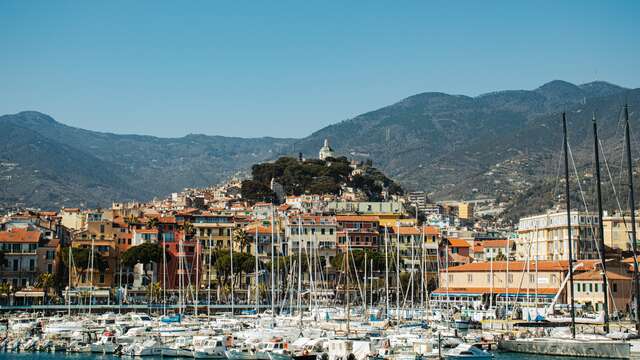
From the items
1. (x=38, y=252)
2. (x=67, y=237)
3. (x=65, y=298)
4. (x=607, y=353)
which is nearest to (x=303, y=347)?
(x=607, y=353)

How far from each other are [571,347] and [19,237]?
209 feet

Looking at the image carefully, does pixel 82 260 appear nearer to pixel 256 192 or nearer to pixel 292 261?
pixel 292 261

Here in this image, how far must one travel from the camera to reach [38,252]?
97125mm

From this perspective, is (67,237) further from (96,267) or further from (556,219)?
(556,219)

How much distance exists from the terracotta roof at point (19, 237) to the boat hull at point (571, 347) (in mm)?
57110

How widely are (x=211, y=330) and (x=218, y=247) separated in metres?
52.0

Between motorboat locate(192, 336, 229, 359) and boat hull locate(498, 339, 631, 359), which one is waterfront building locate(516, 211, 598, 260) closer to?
boat hull locate(498, 339, 631, 359)

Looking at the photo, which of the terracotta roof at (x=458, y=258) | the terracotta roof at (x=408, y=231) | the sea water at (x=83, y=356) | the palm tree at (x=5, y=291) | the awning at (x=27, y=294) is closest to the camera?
the sea water at (x=83, y=356)

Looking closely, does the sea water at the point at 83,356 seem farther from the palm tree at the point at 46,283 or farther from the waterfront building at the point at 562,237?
the waterfront building at the point at 562,237

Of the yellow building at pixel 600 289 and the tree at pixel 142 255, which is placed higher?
the tree at pixel 142 255

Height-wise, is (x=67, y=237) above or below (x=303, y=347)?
above

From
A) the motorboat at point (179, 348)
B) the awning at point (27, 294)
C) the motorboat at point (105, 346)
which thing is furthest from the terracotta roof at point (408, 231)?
the motorboat at point (179, 348)

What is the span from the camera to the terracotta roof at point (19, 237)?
96750 millimetres

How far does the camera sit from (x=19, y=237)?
320 ft
